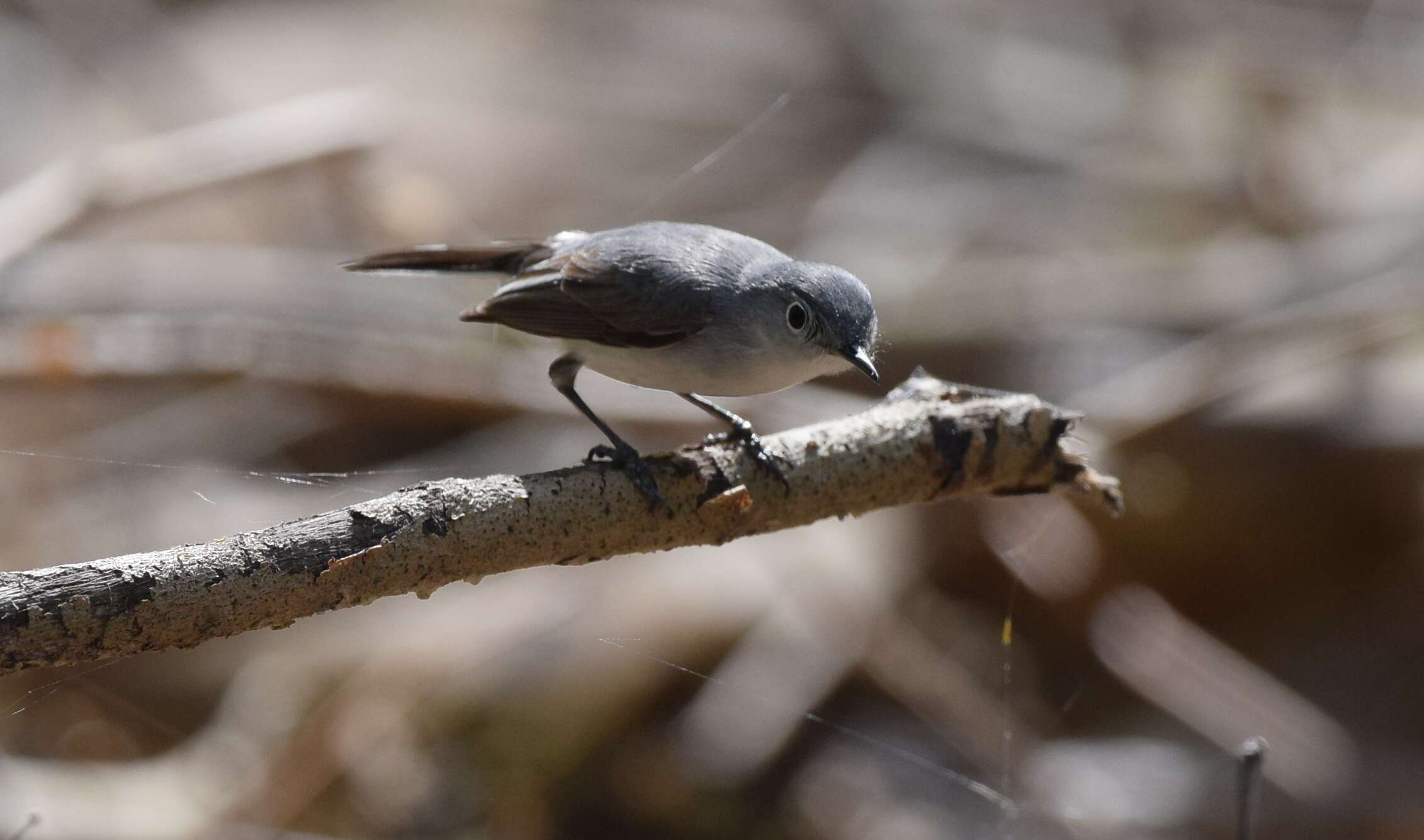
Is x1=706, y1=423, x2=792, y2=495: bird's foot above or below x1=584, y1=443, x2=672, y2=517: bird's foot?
above

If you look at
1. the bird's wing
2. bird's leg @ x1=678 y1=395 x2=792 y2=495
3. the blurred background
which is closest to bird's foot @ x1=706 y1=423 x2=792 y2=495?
bird's leg @ x1=678 y1=395 x2=792 y2=495

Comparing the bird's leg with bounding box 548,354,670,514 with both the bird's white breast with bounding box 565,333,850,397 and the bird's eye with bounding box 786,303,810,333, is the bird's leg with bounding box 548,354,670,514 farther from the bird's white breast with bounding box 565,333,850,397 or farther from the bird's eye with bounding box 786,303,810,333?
the bird's eye with bounding box 786,303,810,333

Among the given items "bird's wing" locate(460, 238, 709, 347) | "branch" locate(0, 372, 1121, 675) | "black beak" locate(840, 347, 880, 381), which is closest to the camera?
"branch" locate(0, 372, 1121, 675)

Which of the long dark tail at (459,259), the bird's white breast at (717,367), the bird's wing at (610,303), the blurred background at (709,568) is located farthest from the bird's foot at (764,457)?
the blurred background at (709,568)

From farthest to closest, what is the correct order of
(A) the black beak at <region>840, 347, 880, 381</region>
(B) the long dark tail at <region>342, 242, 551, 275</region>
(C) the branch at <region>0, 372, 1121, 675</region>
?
1. (B) the long dark tail at <region>342, 242, 551, 275</region>
2. (A) the black beak at <region>840, 347, 880, 381</region>
3. (C) the branch at <region>0, 372, 1121, 675</region>

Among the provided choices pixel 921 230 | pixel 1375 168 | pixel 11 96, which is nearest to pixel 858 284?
pixel 921 230

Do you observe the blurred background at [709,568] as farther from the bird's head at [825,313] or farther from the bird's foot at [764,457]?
the bird's head at [825,313]

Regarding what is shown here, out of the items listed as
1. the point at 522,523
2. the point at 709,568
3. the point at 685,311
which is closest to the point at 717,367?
the point at 685,311

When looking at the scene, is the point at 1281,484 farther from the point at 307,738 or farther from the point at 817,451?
the point at 307,738
